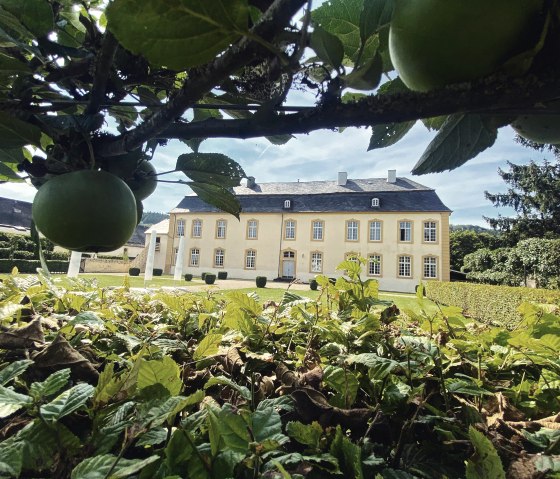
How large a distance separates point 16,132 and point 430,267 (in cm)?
3001

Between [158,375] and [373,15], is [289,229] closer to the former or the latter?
[158,375]

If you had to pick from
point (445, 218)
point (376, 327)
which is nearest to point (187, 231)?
point (445, 218)

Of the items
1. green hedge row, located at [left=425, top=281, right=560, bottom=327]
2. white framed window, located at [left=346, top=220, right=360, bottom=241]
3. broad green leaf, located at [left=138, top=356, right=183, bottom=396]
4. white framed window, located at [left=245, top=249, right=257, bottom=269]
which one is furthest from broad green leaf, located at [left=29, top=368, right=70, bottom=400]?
white framed window, located at [left=245, top=249, right=257, bottom=269]

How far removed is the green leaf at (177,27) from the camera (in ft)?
1.21

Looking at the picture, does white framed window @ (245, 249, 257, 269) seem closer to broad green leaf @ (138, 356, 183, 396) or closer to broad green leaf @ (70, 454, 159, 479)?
broad green leaf @ (138, 356, 183, 396)

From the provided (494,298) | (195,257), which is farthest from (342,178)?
(494,298)

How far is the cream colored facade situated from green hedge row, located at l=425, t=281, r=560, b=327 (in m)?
12.1

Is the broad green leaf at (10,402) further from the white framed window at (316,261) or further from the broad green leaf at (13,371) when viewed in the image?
the white framed window at (316,261)

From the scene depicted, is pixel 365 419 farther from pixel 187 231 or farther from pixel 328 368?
pixel 187 231

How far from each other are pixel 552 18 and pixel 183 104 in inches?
20.6

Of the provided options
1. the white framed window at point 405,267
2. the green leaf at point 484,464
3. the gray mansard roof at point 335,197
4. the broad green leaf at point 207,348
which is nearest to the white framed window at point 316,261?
the gray mansard roof at point 335,197

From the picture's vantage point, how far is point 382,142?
2.77 feet

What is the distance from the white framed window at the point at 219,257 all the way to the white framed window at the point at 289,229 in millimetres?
6215

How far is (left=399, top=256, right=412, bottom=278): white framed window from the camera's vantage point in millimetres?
28156
